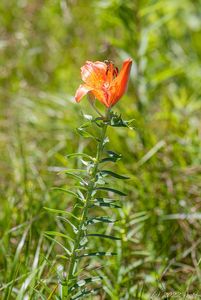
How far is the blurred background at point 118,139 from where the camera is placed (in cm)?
204

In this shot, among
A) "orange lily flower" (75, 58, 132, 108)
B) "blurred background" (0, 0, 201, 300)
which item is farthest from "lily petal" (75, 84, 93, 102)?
"blurred background" (0, 0, 201, 300)

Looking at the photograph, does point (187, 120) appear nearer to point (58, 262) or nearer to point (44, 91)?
point (44, 91)

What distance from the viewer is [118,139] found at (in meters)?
3.02

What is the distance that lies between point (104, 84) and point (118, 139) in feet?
5.16

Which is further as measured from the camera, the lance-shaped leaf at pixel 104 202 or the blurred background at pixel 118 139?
the blurred background at pixel 118 139

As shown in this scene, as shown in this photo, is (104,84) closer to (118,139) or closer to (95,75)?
(95,75)

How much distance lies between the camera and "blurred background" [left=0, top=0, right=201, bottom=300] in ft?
6.69

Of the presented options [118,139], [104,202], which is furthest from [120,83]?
[118,139]

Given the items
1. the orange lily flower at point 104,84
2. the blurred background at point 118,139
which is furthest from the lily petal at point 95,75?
the blurred background at point 118,139

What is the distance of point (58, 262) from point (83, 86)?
89 cm

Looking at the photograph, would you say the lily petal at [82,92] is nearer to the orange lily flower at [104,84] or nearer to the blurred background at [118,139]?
the orange lily flower at [104,84]

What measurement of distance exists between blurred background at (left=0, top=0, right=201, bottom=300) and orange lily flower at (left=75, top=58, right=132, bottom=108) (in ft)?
0.77

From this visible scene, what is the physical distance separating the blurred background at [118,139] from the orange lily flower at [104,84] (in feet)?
0.77

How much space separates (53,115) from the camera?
11.2ft
